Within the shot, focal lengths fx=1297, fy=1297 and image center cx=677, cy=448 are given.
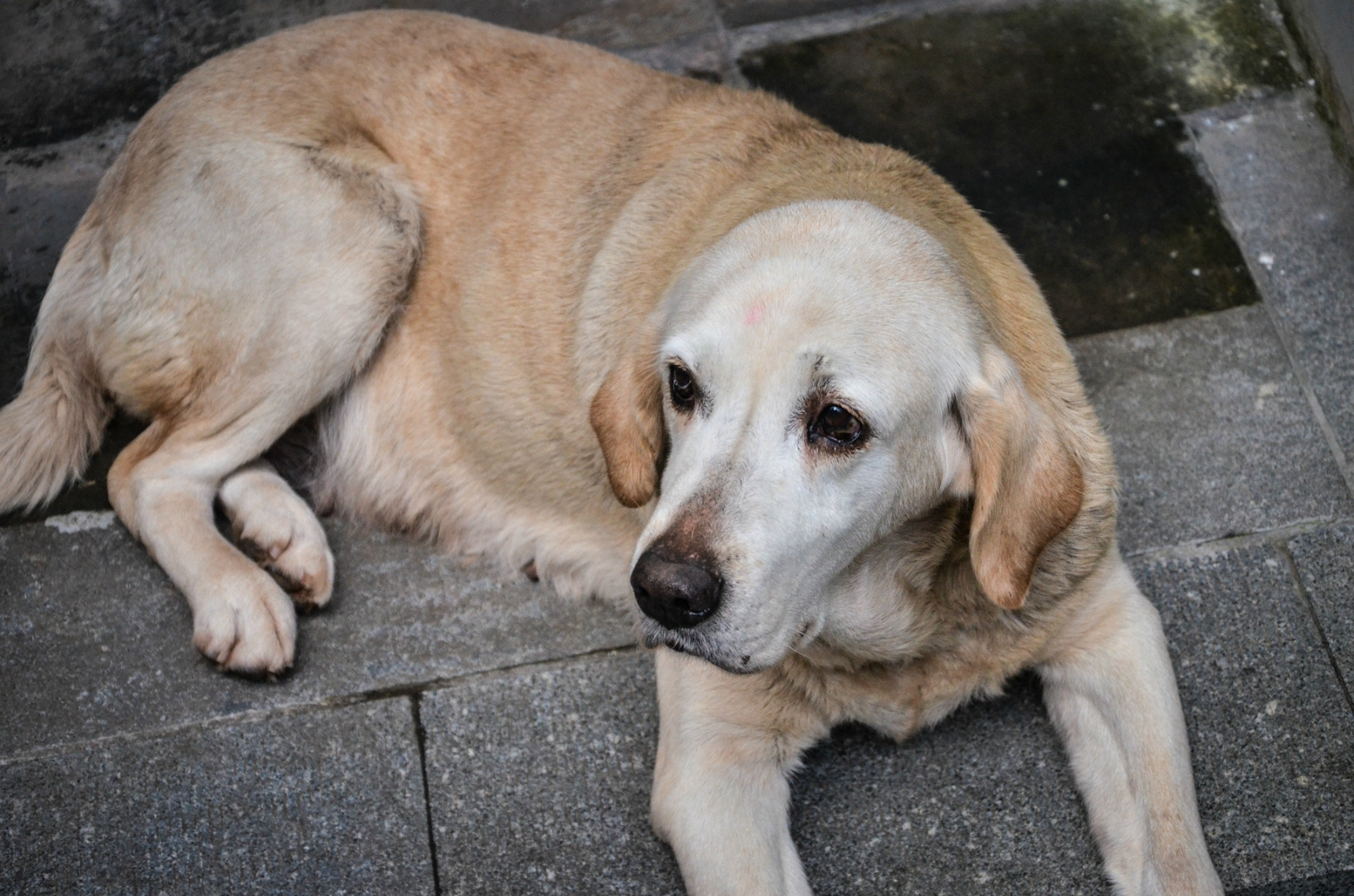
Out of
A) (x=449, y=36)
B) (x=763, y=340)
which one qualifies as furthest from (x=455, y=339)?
(x=763, y=340)

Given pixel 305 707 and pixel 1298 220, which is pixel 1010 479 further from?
pixel 1298 220

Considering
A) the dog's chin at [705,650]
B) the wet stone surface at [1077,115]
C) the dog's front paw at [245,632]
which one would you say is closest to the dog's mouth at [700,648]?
the dog's chin at [705,650]

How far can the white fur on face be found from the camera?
235cm

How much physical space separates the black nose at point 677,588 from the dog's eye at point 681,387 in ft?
1.17

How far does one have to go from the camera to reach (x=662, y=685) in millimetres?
3092

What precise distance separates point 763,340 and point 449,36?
1855 millimetres

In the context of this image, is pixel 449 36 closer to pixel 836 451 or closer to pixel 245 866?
pixel 836 451

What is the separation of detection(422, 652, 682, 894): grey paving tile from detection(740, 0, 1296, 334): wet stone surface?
1872mm

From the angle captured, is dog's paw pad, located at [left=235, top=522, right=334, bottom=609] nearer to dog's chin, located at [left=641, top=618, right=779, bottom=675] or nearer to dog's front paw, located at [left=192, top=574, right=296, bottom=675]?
dog's front paw, located at [left=192, top=574, right=296, bottom=675]

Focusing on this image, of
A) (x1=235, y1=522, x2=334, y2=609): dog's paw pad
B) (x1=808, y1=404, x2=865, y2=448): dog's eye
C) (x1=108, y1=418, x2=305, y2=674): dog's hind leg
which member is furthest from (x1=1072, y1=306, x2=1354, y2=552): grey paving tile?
(x1=108, y1=418, x2=305, y2=674): dog's hind leg

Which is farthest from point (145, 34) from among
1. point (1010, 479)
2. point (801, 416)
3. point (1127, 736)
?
point (1127, 736)

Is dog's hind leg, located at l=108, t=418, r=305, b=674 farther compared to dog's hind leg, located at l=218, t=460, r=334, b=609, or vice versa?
dog's hind leg, located at l=218, t=460, r=334, b=609

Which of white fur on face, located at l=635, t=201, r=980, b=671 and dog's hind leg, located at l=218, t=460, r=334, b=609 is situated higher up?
white fur on face, located at l=635, t=201, r=980, b=671

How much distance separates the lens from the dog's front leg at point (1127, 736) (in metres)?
2.82
